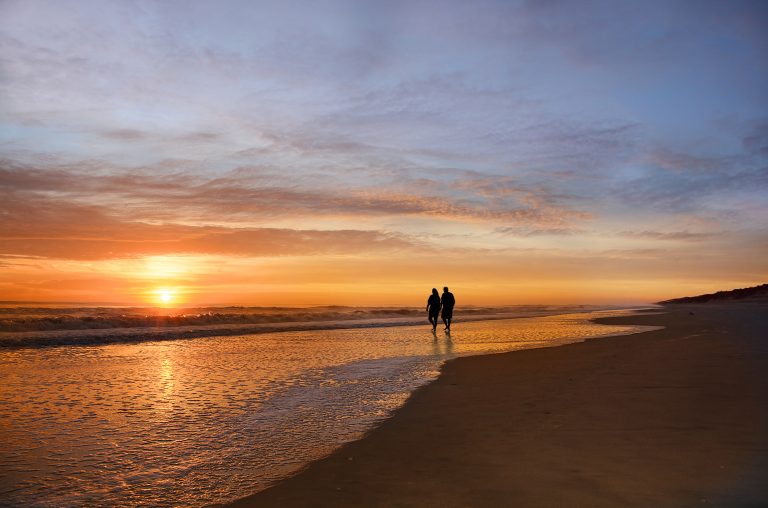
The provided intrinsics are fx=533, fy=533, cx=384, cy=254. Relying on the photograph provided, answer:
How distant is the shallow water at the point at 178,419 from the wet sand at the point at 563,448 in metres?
0.67

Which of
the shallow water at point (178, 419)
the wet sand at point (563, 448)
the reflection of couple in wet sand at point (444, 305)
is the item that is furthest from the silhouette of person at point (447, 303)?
the wet sand at point (563, 448)

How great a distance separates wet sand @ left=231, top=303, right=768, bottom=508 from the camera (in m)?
4.79

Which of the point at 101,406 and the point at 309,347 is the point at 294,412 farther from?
the point at 309,347

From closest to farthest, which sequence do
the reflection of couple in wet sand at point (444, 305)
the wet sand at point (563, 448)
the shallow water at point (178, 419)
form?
the wet sand at point (563, 448) < the shallow water at point (178, 419) < the reflection of couple in wet sand at point (444, 305)

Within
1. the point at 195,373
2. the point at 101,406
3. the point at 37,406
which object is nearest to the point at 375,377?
the point at 195,373

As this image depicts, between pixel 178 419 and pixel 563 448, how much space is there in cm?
575

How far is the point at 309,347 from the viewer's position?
20516mm

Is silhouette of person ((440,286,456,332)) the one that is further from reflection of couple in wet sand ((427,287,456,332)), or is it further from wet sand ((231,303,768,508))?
wet sand ((231,303,768,508))

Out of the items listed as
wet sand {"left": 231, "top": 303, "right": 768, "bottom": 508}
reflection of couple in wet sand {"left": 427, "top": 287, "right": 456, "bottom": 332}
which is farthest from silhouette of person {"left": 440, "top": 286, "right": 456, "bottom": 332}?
wet sand {"left": 231, "top": 303, "right": 768, "bottom": 508}

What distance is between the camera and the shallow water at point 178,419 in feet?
18.2

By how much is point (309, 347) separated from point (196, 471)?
1473cm

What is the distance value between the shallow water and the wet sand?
670mm

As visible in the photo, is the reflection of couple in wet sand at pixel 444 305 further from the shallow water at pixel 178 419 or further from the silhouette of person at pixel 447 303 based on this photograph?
the shallow water at pixel 178 419

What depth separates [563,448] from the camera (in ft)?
20.1
